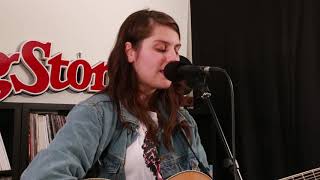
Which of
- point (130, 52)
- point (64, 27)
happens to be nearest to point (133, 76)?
point (130, 52)

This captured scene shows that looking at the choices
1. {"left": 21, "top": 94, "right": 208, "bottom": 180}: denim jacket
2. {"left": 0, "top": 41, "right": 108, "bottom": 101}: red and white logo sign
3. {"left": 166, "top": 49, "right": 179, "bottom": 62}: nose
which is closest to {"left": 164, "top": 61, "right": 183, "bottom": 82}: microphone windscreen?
{"left": 166, "top": 49, "right": 179, "bottom": 62}: nose

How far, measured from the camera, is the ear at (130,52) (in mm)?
1400

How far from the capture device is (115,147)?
1.29 m

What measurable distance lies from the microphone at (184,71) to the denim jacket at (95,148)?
0.25m

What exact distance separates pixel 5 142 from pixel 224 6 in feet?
5.06

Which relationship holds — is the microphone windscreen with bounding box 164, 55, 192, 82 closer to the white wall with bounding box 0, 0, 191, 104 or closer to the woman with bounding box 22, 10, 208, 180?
the woman with bounding box 22, 10, 208, 180

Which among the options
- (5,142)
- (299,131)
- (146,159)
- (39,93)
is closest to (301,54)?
(299,131)

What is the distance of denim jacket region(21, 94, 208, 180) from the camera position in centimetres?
111

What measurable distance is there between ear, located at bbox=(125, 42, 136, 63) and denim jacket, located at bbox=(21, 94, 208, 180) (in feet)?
0.52

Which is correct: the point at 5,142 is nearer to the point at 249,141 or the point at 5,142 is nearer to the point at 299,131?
the point at 249,141

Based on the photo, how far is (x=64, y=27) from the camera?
224cm

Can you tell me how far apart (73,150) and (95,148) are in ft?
0.27

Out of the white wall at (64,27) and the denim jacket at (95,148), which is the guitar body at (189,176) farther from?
the white wall at (64,27)

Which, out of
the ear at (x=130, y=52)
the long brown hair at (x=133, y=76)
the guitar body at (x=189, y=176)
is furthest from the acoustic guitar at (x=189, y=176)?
the ear at (x=130, y=52)
